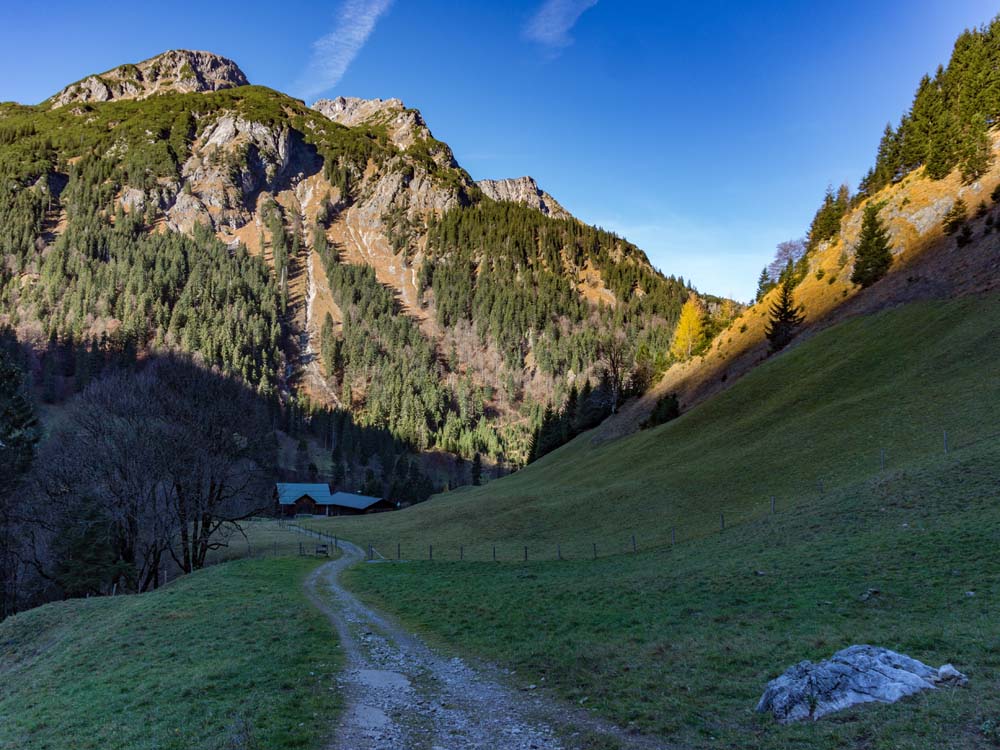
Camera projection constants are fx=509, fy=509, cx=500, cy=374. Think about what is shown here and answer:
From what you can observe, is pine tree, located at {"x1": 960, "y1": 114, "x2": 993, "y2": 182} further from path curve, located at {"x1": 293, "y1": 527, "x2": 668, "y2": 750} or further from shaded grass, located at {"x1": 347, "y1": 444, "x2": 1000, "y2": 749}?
path curve, located at {"x1": 293, "y1": 527, "x2": 668, "y2": 750}

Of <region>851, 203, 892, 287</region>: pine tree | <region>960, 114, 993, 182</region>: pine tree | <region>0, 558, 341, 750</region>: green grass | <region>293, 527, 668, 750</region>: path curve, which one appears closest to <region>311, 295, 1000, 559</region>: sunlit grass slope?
<region>851, 203, 892, 287</region>: pine tree

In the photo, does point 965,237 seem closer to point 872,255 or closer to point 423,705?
point 872,255

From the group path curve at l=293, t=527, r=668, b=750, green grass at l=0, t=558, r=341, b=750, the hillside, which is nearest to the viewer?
path curve at l=293, t=527, r=668, b=750

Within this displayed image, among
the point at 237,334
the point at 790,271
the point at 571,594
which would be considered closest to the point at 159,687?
the point at 571,594

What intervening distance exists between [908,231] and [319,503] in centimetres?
11018

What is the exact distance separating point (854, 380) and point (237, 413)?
53263 mm

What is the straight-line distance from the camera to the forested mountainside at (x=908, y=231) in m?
52.5

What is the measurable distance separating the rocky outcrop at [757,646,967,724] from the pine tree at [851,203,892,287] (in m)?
65.3

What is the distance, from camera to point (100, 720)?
10750 mm

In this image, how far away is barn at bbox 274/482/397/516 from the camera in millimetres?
107500

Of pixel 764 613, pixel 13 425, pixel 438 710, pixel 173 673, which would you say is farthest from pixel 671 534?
pixel 13 425

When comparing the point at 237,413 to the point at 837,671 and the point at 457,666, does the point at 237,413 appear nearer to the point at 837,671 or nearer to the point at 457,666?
the point at 457,666

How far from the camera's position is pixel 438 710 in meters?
10.8

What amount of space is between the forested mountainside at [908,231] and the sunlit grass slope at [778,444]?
652cm
